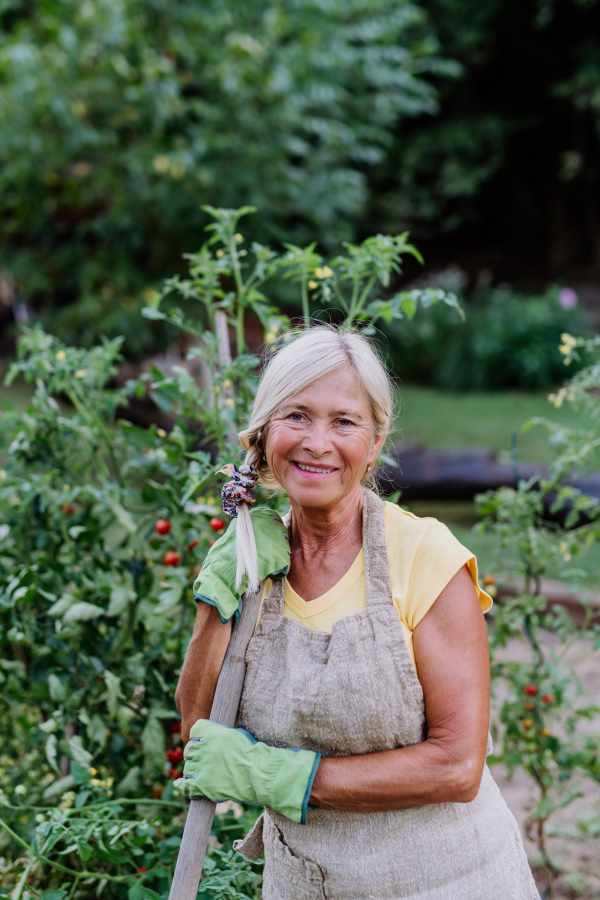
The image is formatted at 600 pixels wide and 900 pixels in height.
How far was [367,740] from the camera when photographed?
1319 mm

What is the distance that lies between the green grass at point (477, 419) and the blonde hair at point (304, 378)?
620 centimetres

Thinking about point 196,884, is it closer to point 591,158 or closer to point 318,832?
point 318,832

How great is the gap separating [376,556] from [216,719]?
0.43 m

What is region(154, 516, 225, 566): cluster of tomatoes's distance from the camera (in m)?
2.04

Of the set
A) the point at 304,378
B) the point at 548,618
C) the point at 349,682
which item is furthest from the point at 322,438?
the point at 548,618

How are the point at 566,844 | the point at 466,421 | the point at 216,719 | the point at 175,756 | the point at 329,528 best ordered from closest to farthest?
1. the point at 216,719
2. the point at 329,528
3. the point at 175,756
4. the point at 566,844
5. the point at 466,421

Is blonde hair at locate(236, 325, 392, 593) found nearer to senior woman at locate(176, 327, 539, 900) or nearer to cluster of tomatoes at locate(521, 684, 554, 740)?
senior woman at locate(176, 327, 539, 900)

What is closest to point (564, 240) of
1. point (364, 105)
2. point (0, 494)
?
point (364, 105)

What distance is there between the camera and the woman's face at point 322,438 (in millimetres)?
1407

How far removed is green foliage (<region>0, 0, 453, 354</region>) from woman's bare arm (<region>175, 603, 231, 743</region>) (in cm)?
517

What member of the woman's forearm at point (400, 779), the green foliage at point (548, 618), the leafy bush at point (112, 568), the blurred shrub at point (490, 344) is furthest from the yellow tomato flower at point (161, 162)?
the woman's forearm at point (400, 779)

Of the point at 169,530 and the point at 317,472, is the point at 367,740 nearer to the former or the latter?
the point at 317,472

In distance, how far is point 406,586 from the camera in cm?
135

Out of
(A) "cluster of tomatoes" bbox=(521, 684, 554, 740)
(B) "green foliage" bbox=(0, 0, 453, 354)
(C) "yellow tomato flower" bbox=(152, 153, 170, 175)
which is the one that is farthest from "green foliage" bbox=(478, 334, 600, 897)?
(C) "yellow tomato flower" bbox=(152, 153, 170, 175)
